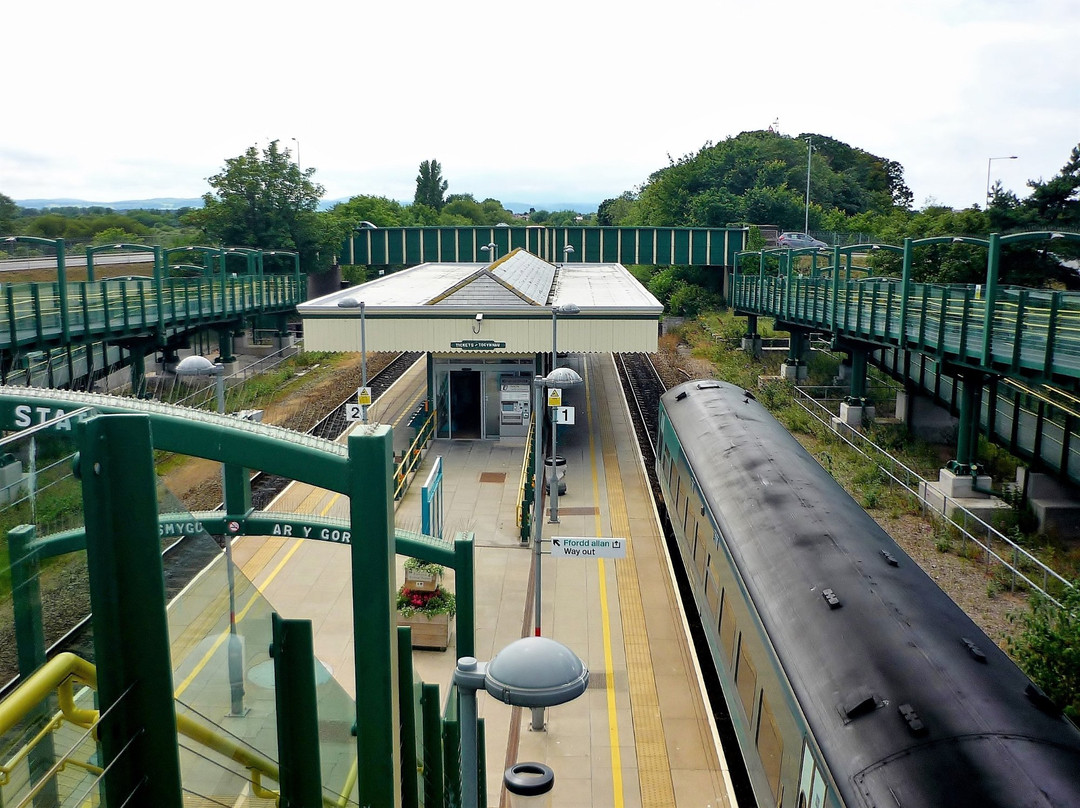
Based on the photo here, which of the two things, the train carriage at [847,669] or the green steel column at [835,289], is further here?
the green steel column at [835,289]

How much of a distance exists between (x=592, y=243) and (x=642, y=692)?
5358 centimetres

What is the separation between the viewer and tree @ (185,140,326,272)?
183ft

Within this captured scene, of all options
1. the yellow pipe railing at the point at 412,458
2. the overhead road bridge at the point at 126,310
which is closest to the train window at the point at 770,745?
the yellow pipe railing at the point at 412,458

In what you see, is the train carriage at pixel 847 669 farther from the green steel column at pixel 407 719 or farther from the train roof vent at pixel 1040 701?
the green steel column at pixel 407 719

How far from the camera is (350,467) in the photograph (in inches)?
141

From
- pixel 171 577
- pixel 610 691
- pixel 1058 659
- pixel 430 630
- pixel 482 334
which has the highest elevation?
pixel 171 577

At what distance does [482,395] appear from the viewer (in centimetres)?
3145

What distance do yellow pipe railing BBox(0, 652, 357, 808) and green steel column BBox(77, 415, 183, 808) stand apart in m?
0.10

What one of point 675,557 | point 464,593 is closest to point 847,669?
point 464,593

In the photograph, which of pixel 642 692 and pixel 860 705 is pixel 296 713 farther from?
pixel 642 692

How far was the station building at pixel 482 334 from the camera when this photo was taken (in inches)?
1138

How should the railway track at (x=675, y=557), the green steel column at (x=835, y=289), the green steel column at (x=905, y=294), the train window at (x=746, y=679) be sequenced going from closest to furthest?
1. the train window at (x=746, y=679)
2. the railway track at (x=675, y=557)
3. the green steel column at (x=905, y=294)
4. the green steel column at (x=835, y=289)

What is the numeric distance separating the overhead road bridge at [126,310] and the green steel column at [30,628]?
2465cm

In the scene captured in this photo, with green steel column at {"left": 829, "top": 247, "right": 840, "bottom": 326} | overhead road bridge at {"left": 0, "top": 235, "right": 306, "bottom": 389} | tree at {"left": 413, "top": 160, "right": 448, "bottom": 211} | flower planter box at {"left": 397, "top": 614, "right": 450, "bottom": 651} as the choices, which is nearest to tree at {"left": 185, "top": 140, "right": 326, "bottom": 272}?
overhead road bridge at {"left": 0, "top": 235, "right": 306, "bottom": 389}
